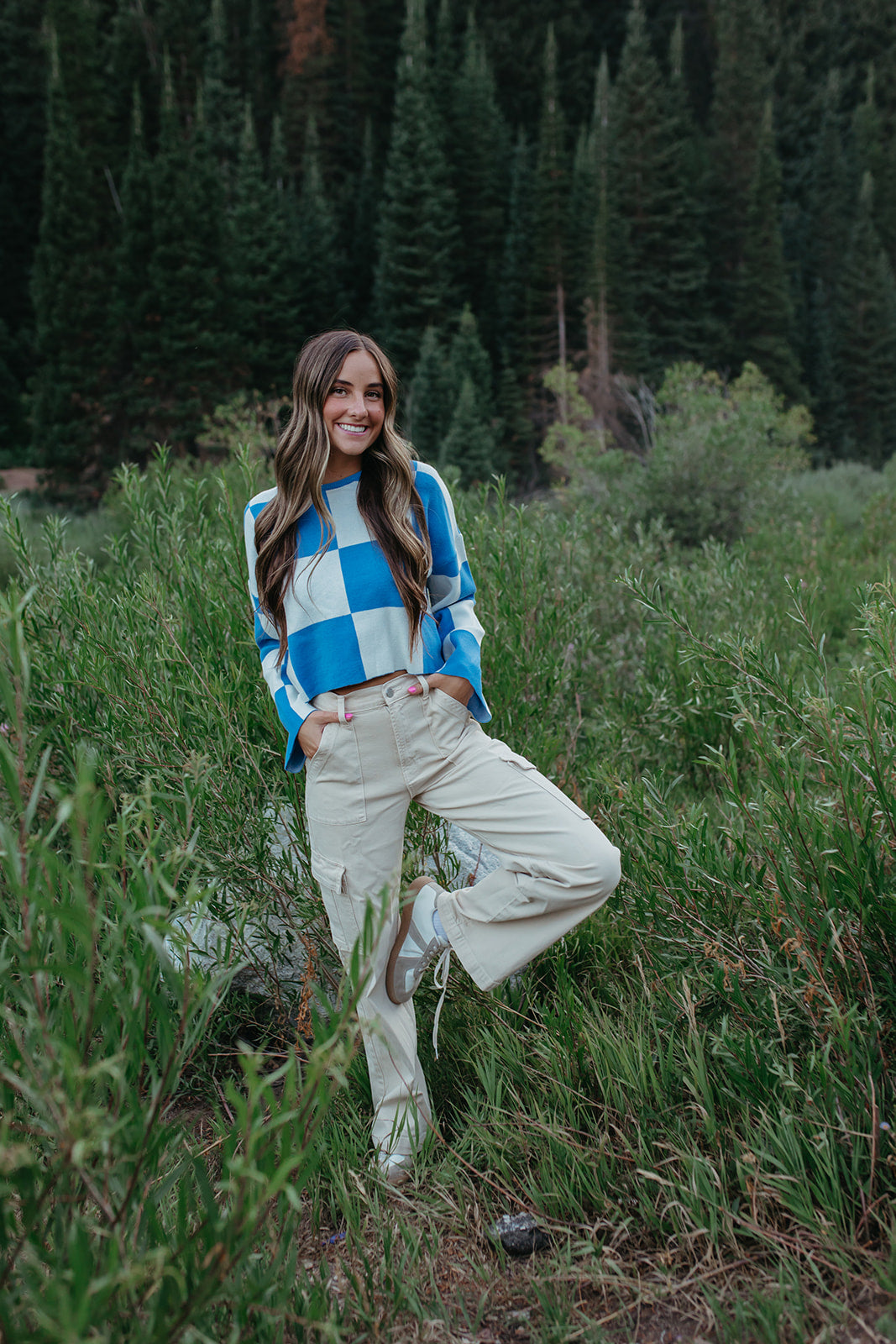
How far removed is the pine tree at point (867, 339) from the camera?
1913 inches

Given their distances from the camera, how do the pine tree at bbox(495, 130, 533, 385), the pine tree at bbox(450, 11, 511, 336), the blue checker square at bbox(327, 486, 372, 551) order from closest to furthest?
the blue checker square at bbox(327, 486, 372, 551), the pine tree at bbox(495, 130, 533, 385), the pine tree at bbox(450, 11, 511, 336)

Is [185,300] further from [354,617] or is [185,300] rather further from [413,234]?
[354,617]

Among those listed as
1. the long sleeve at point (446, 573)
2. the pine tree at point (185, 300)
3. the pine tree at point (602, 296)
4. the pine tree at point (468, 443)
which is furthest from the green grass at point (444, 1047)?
the pine tree at point (602, 296)

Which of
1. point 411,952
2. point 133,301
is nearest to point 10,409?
point 133,301

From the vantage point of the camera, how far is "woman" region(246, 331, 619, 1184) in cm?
248

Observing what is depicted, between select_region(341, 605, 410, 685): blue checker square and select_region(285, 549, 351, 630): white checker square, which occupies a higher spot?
select_region(285, 549, 351, 630): white checker square

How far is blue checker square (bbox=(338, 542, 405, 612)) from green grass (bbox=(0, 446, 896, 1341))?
56 cm

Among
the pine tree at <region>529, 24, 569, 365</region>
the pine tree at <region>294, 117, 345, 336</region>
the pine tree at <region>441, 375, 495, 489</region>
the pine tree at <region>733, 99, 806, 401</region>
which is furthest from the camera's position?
the pine tree at <region>733, 99, 806, 401</region>

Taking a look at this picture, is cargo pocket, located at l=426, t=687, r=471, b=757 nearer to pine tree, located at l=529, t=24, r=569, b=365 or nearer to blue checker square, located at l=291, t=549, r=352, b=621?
blue checker square, located at l=291, t=549, r=352, b=621

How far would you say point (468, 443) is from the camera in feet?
109

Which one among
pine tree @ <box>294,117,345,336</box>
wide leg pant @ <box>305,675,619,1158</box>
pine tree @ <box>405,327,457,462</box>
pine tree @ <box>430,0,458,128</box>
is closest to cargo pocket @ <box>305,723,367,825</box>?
wide leg pant @ <box>305,675,619,1158</box>

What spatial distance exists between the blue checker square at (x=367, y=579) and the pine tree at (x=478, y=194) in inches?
1721

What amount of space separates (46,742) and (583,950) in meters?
2.00

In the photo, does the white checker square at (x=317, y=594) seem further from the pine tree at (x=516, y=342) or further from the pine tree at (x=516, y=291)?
the pine tree at (x=516, y=291)
